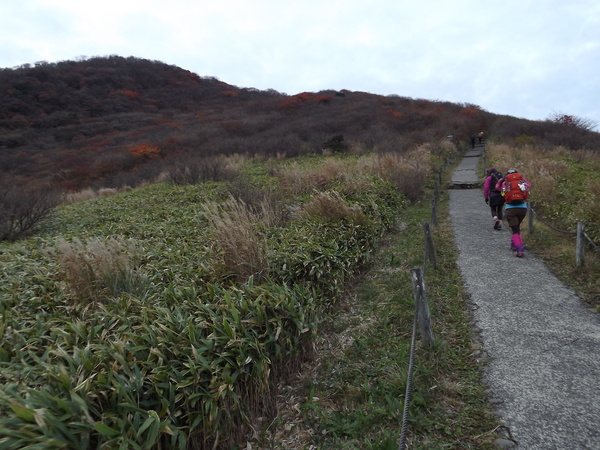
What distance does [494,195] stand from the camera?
22.1ft

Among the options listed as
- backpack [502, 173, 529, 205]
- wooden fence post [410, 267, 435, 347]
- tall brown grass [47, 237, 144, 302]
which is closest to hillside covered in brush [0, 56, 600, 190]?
backpack [502, 173, 529, 205]

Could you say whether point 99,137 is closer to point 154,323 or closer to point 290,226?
point 290,226

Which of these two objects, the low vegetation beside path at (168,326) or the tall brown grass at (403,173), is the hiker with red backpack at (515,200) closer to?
the low vegetation beside path at (168,326)

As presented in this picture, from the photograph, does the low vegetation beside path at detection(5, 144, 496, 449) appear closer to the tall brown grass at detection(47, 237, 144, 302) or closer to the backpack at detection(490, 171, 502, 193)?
the tall brown grass at detection(47, 237, 144, 302)

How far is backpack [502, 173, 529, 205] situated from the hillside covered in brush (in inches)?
410

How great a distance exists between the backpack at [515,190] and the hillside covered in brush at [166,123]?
1042 centimetres

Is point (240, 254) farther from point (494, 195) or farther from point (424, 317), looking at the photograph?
point (494, 195)

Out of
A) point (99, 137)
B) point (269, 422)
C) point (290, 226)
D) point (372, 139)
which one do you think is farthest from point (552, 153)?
point (99, 137)

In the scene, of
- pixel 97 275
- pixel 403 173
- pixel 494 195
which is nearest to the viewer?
pixel 97 275

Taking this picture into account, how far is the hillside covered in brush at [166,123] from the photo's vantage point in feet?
63.1

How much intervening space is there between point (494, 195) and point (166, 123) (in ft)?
98.4

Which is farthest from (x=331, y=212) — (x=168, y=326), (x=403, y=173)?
(x=403, y=173)

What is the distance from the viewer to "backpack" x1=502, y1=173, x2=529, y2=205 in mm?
5613

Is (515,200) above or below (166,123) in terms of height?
below
